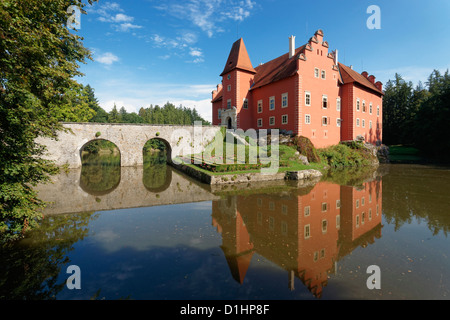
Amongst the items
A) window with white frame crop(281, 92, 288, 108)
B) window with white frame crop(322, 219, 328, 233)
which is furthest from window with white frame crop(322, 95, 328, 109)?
window with white frame crop(322, 219, 328, 233)

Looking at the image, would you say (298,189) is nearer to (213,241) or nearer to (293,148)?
(213,241)

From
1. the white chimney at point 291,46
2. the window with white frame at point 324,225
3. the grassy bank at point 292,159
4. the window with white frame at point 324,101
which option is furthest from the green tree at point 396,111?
the window with white frame at point 324,225

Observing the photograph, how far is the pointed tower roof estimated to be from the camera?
30141 mm

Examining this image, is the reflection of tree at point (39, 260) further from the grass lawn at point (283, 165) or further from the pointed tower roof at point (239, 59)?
the pointed tower roof at point (239, 59)

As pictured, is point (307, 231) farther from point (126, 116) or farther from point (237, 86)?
point (126, 116)

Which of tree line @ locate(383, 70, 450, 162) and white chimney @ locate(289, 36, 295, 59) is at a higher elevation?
white chimney @ locate(289, 36, 295, 59)

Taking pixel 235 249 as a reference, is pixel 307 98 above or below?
above

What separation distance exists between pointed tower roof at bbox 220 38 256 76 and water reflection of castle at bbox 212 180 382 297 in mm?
23276

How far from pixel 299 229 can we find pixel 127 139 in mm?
23388

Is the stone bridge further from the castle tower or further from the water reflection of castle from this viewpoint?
the water reflection of castle

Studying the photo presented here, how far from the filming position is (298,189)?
13922mm

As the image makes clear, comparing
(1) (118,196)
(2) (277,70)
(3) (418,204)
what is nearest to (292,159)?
(3) (418,204)

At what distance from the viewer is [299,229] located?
755 cm
